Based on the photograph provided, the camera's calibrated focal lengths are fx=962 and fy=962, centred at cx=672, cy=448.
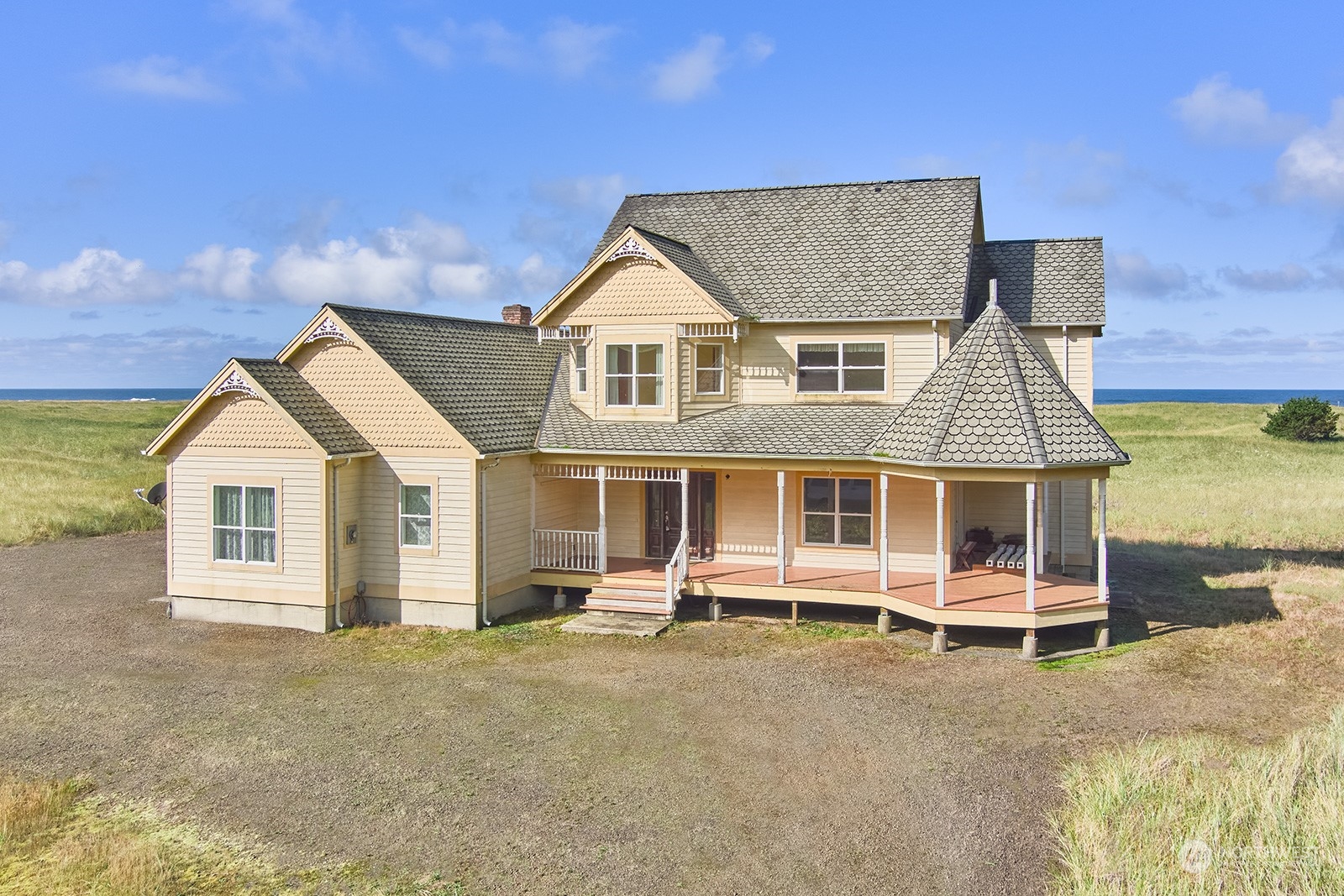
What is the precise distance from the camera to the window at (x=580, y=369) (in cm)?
2200

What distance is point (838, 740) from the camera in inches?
485

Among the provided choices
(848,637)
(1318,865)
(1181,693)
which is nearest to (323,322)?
(848,637)

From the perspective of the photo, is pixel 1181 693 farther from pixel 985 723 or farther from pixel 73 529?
pixel 73 529

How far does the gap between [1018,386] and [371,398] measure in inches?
478

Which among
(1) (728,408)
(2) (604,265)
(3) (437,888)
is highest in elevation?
(2) (604,265)

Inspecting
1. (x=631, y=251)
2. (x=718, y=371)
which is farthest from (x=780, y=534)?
(x=631, y=251)

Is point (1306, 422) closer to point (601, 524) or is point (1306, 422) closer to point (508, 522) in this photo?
point (601, 524)

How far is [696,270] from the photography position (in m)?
21.2

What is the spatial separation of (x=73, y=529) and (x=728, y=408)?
22014 millimetres

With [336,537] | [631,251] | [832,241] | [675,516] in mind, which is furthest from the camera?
[832,241]

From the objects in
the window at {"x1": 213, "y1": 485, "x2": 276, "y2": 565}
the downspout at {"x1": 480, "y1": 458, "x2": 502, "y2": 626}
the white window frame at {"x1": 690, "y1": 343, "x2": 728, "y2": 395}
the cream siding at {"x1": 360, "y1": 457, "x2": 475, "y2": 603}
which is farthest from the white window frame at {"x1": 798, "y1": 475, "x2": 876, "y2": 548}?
the window at {"x1": 213, "y1": 485, "x2": 276, "y2": 565}

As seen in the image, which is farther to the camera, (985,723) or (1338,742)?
(985,723)

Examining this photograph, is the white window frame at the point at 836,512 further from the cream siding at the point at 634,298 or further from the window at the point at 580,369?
the window at the point at 580,369

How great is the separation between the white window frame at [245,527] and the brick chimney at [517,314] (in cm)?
1017
